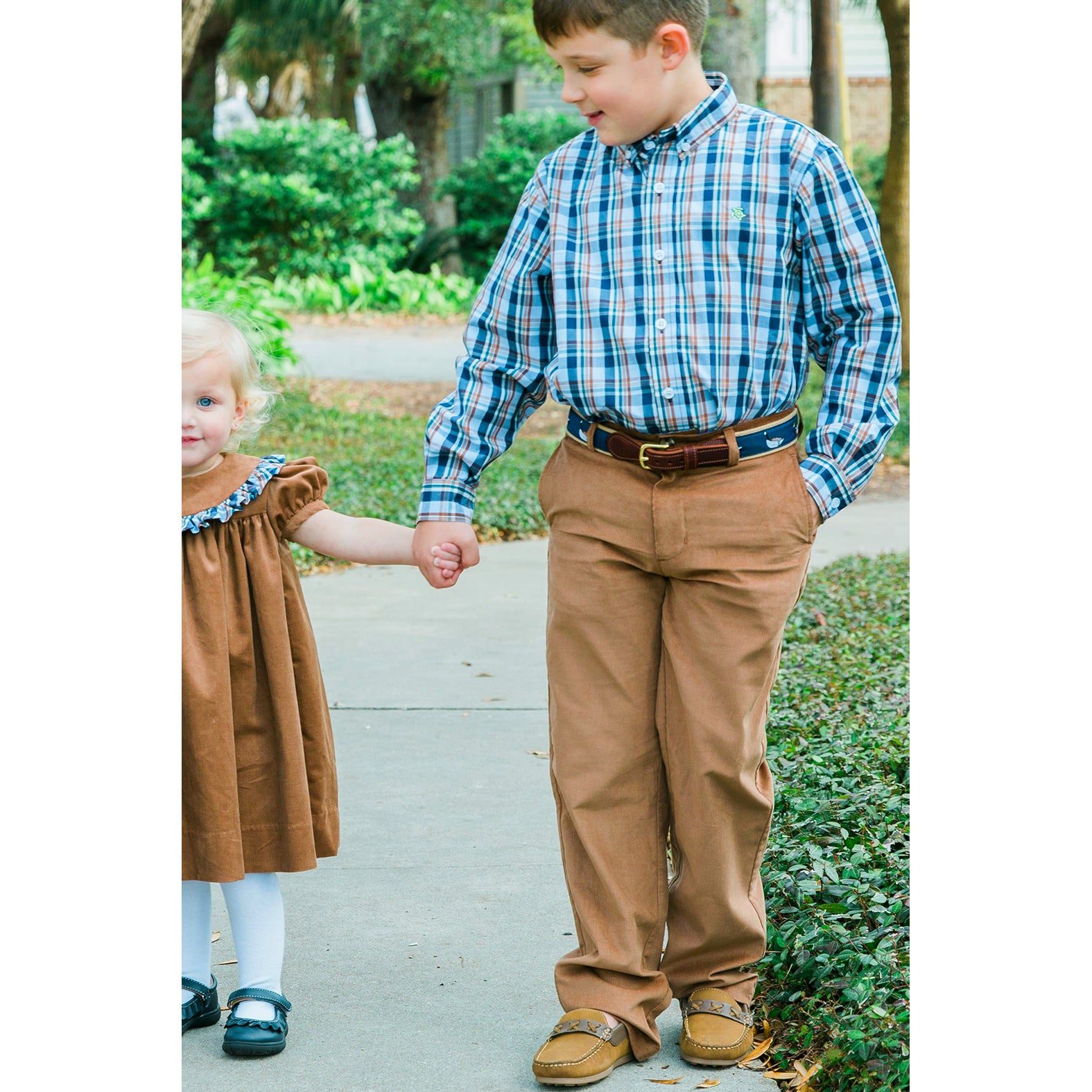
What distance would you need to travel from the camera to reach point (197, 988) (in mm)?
2732

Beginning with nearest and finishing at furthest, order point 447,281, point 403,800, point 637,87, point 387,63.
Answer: point 637,87 → point 403,800 → point 447,281 → point 387,63

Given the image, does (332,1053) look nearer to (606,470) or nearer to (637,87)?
(606,470)

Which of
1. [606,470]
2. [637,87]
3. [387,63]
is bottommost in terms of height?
[606,470]

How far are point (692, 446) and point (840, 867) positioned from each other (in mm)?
1182

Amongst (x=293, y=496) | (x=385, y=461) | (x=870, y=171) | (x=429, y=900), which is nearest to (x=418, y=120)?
(x=870, y=171)

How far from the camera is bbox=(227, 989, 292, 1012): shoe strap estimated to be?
2691mm

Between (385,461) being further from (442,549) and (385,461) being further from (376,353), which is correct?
(442,549)

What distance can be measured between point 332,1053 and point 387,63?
19887 mm

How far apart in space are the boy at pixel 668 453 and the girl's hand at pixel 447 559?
18mm

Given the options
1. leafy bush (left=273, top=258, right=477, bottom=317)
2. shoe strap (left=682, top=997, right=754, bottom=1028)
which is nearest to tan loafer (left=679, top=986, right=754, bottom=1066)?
shoe strap (left=682, top=997, right=754, bottom=1028)

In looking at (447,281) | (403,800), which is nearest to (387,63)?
(447,281)

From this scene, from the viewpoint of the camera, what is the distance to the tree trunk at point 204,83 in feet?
67.2

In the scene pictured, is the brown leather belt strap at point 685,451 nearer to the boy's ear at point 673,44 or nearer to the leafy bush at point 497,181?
the boy's ear at point 673,44
